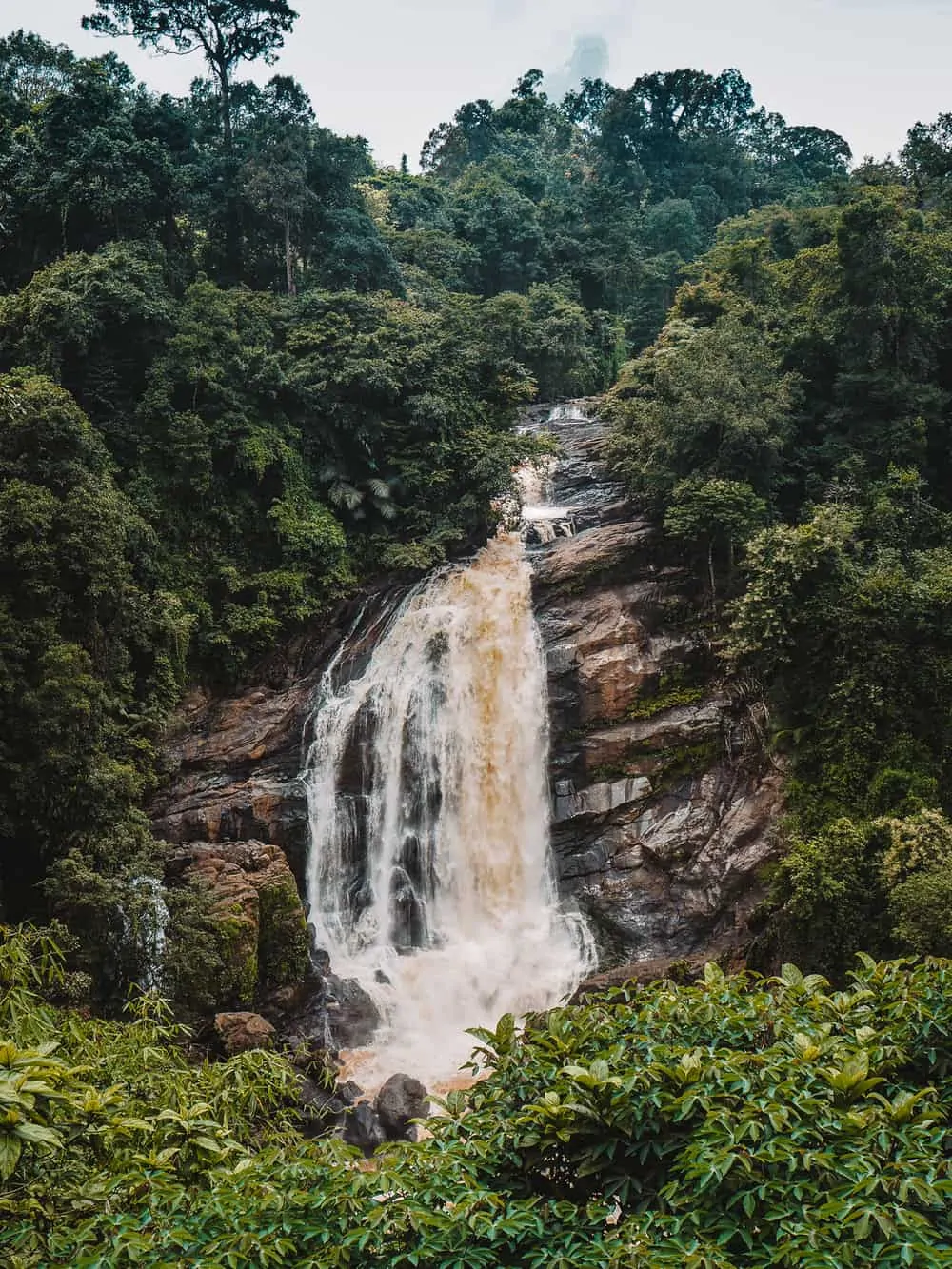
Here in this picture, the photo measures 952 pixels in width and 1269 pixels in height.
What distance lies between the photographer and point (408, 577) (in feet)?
65.2

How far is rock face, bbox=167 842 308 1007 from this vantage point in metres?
13.0

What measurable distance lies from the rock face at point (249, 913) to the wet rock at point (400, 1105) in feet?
8.48

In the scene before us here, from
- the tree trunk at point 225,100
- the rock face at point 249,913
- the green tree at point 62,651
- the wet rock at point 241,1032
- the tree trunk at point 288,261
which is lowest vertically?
the wet rock at point 241,1032

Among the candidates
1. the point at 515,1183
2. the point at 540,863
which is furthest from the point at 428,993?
the point at 515,1183

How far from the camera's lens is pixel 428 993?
560 inches

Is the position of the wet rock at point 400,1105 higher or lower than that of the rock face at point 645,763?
lower

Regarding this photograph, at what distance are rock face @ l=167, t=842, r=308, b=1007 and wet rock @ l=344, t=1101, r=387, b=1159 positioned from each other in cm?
247

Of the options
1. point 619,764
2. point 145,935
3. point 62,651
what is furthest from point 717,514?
point 145,935

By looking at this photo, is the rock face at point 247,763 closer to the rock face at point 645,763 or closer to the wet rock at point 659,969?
the rock face at point 645,763

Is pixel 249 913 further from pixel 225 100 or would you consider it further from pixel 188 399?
pixel 225 100

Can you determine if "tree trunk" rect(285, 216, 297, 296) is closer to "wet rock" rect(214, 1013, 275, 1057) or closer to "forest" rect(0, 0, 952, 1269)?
"forest" rect(0, 0, 952, 1269)

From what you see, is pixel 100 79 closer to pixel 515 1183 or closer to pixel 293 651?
pixel 293 651

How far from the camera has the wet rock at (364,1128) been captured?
11.3m

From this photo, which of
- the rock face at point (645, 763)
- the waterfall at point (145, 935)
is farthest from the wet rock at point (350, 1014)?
the rock face at point (645, 763)
